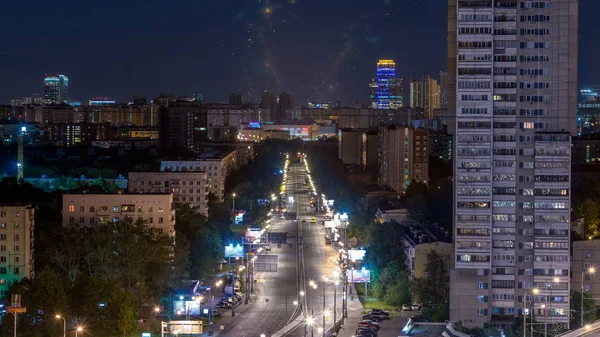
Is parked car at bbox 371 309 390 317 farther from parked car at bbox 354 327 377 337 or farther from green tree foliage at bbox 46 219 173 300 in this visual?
green tree foliage at bbox 46 219 173 300

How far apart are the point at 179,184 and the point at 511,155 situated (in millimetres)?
13318

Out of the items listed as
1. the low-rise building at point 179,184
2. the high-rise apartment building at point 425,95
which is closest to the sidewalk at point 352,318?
the low-rise building at point 179,184

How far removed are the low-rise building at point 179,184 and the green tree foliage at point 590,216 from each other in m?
9.44

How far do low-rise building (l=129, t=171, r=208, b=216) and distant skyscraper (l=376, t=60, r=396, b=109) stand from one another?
7.89 m

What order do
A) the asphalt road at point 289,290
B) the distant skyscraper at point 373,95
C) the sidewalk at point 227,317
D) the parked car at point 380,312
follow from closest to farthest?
the sidewalk at point 227,317
the asphalt road at point 289,290
the parked car at point 380,312
the distant skyscraper at point 373,95

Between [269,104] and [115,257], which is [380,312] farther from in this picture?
[269,104]

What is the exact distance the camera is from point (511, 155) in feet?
49.3

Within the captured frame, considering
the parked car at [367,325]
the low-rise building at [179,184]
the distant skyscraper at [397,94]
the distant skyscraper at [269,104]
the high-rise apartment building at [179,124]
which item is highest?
the distant skyscraper at [269,104]

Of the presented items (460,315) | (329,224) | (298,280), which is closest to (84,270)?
(298,280)

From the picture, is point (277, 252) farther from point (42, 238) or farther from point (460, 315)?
point (460, 315)

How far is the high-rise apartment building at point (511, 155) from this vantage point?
1484 cm

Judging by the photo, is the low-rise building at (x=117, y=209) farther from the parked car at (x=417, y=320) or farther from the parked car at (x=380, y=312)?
the parked car at (x=417, y=320)

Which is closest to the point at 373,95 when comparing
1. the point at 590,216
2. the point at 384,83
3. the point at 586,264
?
the point at 384,83

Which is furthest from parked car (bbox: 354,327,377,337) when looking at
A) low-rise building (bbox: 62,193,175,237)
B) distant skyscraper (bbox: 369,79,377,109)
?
distant skyscraper (bbox: 369,79,377,109)
